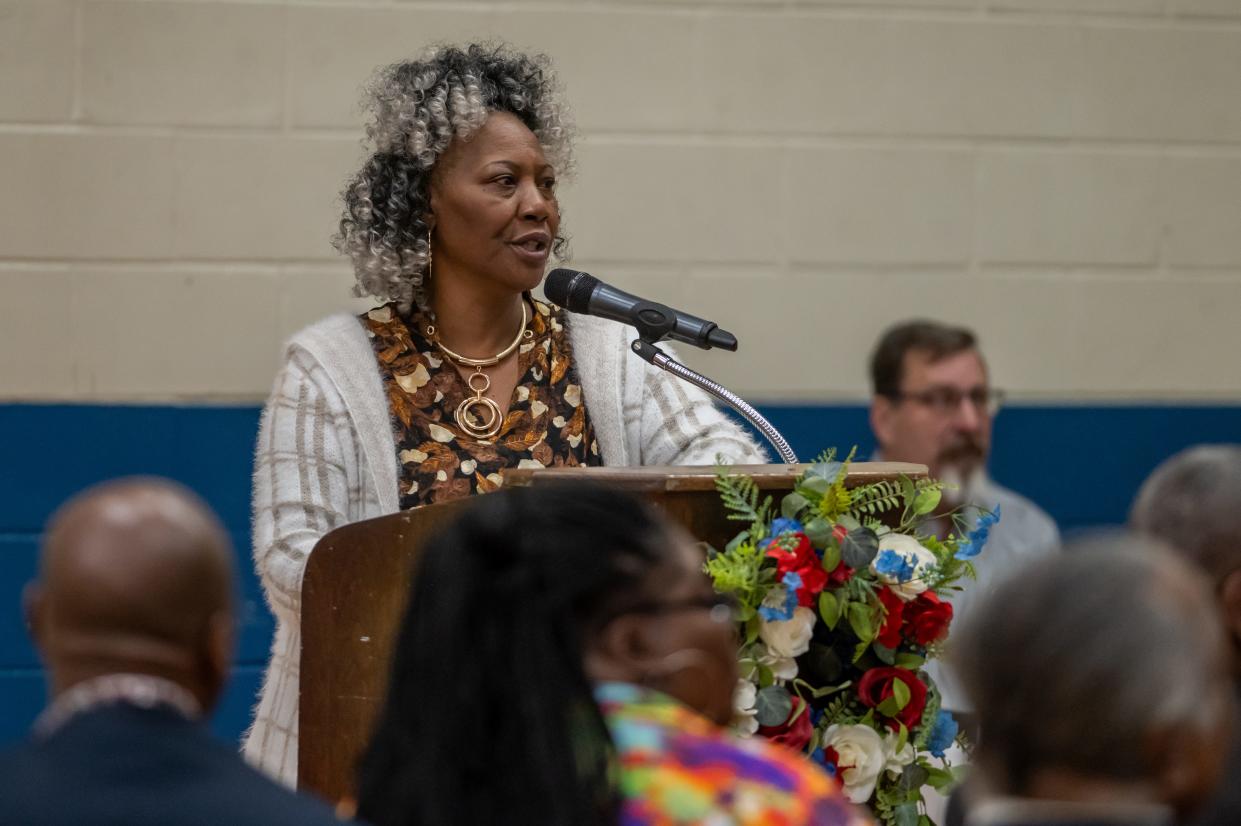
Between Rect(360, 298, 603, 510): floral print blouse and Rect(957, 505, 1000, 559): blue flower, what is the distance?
2.32ft

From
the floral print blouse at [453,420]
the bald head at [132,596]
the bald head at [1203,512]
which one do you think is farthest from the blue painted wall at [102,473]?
the bald head at [132,596]

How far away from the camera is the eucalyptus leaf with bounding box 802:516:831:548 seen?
208 cm

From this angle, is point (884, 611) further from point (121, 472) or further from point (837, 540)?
point (121, 472)

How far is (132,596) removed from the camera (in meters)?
1.37

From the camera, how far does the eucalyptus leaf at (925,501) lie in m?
2.13

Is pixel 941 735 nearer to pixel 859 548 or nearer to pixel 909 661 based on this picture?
pixel 909 661

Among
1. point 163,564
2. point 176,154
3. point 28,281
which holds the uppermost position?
point 176,154

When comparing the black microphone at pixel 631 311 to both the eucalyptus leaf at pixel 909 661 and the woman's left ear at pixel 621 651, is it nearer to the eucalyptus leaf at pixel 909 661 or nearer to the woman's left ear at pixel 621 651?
the eucalyptus leaf at pixel 909 661

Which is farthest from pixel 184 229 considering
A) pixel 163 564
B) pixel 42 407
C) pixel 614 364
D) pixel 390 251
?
pixel 163 564

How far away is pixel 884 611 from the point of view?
6.89ft

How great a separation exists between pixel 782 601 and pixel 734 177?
212 cm

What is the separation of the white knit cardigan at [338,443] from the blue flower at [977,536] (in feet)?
1.78

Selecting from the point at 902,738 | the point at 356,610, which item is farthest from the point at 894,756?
the point at 356,610

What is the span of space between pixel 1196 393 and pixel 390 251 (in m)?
2.18
